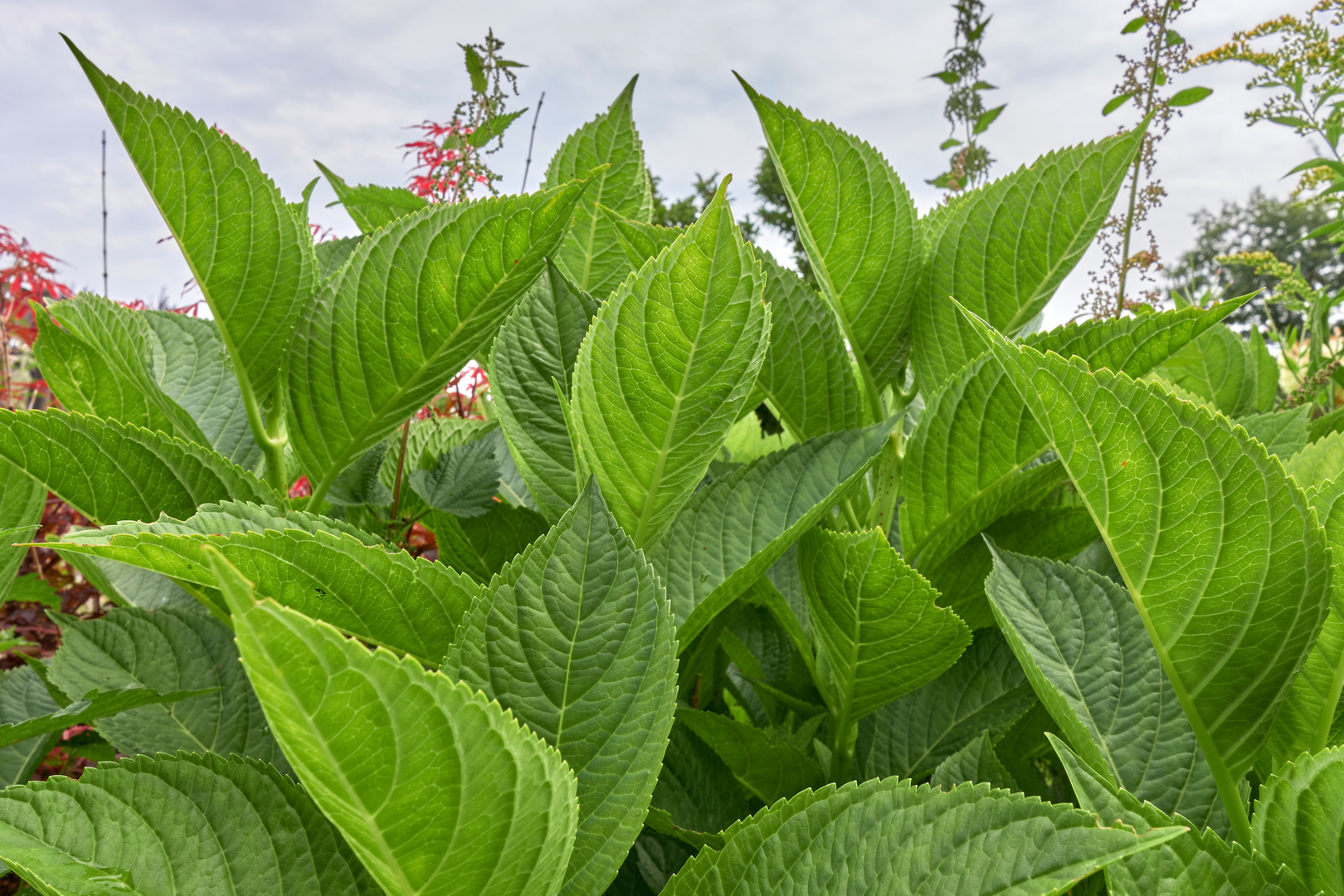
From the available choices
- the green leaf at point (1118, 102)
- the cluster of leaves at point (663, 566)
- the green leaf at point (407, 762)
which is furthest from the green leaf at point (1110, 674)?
the green leaf at point (1118, 102)

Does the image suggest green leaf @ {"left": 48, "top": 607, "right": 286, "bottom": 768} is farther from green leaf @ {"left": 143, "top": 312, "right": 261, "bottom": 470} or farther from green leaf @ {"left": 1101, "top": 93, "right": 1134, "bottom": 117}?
green leaf @ {"left": 1101, "top": 93, "right": 1134, "bottom": 117}

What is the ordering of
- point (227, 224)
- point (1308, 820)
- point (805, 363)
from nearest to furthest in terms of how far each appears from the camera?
point (1308, 820) → point (227, 224) → point (805, 363)

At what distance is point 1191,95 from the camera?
2.11 meters

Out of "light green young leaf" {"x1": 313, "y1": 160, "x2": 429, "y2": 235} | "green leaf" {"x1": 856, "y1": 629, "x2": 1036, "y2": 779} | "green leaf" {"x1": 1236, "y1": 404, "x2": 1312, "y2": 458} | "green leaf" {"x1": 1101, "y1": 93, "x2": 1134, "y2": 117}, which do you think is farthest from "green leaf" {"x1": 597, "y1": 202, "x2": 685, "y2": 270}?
"green leaf" {"x1": 1101, "y1": 93, "x2": 1134, "y2": 117}

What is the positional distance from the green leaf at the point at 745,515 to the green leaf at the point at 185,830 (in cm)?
25

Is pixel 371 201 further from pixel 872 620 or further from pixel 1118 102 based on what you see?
pixel 1118 102

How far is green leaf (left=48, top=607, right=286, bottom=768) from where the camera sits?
0.67m

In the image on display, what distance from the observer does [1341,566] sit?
20.3 inches

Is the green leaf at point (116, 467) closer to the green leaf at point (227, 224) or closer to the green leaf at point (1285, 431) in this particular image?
the green leaf at point (227, 224)

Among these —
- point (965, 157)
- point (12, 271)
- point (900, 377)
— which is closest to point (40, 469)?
point (900, 377)

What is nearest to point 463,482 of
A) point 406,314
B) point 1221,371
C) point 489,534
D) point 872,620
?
point 489,534

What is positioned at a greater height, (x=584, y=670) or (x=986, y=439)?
(x=986, y=439)

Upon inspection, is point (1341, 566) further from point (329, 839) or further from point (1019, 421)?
point (329, 839)

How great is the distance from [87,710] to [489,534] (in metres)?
0.32
